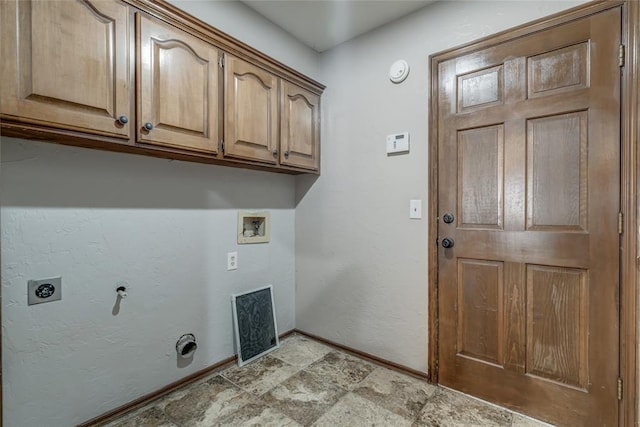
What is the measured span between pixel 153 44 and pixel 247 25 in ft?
2.51

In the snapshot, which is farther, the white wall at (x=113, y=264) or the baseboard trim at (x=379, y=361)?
the baseboard trim at (x=379, y=361)

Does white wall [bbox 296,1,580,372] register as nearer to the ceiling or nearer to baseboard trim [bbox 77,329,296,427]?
the ceiling

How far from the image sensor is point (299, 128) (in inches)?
87.5

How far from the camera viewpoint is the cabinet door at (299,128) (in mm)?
2105

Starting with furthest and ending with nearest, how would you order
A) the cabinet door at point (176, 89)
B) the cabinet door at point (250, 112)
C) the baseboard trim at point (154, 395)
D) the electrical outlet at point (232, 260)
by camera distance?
the electrical outlet at point (232, 260), the cabinet door at point (250, 112), the baseboard trim at point (154, 395), the cabinet door at point (176, 89)

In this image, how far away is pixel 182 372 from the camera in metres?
1.83

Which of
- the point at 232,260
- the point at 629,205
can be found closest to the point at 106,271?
the point at 232,260

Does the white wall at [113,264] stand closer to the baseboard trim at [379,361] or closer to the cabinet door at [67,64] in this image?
the cabinet door at [67,64]

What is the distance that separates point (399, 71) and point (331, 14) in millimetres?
601

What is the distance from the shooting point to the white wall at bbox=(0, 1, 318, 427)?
1294 millimetres

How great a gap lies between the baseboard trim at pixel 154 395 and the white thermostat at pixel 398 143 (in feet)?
6.03

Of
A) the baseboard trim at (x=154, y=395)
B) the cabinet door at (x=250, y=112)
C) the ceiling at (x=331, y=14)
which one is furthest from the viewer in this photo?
the ceiling at (x=331, y=14)

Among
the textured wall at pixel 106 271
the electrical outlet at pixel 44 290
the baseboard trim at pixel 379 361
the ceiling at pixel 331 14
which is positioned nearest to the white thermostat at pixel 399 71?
the ceiling at pixel 331 14

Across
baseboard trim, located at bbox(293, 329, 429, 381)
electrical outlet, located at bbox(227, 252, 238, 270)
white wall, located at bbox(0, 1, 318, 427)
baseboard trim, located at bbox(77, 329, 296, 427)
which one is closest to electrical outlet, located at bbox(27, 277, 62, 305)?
white wall, located at bbox(0, 1, 318, 427)
